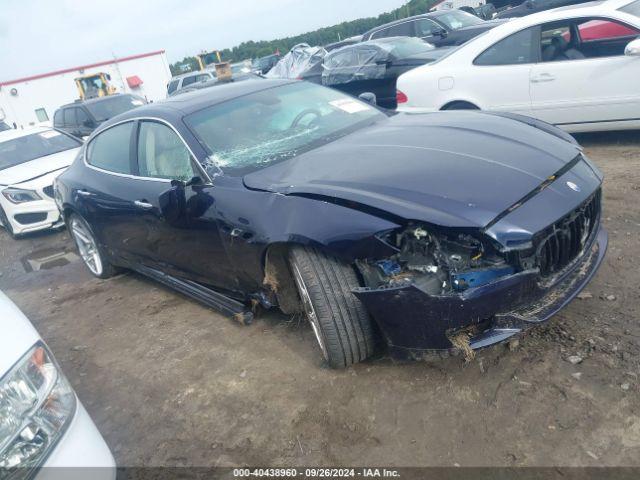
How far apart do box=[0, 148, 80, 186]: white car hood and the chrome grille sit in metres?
6.84

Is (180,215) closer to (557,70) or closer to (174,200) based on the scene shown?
(174,200)

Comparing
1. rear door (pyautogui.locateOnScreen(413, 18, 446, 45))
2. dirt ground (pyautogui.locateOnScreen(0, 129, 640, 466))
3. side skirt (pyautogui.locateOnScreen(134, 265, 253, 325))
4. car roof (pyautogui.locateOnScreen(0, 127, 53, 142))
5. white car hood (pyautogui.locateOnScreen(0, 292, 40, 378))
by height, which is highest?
rear door (pyautogui.locateOnScreen(413, 18, 446, 45))

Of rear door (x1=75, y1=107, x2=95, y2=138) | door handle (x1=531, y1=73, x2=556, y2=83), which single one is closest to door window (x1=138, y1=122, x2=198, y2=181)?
door handle (x1=531, y1=73, x2=556, y2=83)

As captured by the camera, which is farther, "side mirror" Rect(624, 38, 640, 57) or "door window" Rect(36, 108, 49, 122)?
"door window" Rect(36, 108, 49, 122)

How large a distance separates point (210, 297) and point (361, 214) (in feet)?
5.15

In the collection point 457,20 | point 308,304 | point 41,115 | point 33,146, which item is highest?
point 457,20

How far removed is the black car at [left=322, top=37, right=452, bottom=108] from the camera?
7598 millimetres

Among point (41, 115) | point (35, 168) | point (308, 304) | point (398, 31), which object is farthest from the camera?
point (41, 115)

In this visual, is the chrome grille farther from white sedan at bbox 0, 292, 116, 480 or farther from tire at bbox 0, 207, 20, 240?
tire at bbox 0, 207, 20, 240

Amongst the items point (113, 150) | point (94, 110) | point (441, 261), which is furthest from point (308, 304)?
point (94, 110)

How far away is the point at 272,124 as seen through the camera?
143 inches

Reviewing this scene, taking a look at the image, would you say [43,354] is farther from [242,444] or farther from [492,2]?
[492,2]

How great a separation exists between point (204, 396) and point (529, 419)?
172cm

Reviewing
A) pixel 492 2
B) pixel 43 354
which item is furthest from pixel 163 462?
pixel 492 2
